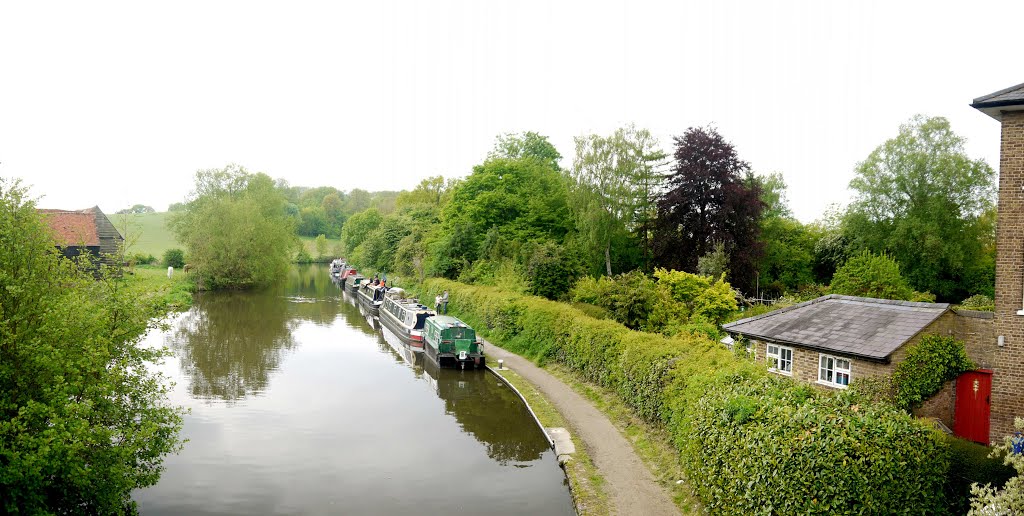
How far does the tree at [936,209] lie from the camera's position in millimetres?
38000

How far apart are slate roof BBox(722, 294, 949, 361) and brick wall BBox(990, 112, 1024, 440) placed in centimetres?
240

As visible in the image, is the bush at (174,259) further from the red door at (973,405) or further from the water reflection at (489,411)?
the red door at (973,405)

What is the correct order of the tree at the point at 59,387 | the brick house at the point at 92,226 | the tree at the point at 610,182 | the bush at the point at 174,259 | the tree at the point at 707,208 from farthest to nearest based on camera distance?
the bush at the point at 174,259
the brick house at the point at 92,226
the tree at the point at 610,182
the tree at the point at 707,208
the tree at the point at 59,387

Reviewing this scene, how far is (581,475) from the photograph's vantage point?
13031 millimetres

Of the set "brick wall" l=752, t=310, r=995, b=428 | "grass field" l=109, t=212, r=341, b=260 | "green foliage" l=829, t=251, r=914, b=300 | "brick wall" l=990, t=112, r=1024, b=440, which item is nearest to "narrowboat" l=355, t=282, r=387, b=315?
"grass field" l=109, t=212, r=341, b=260

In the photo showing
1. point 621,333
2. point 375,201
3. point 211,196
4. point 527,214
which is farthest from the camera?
point 375,201

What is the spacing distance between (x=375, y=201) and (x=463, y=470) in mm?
102700

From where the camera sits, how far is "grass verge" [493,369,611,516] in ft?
37.9

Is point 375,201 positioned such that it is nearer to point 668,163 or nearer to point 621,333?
point 668,163

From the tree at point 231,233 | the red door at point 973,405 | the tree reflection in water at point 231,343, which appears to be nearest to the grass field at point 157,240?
the tree at point 231,233

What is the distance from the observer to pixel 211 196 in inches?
2297

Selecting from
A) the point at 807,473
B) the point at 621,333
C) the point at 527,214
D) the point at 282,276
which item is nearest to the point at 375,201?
the point at 282,276

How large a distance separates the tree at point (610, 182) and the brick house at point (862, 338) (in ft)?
63.9

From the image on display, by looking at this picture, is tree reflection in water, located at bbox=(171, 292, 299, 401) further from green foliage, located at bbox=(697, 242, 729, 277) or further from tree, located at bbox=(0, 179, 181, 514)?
green foliage, located at bbox=(697, 242, 729, 277)
